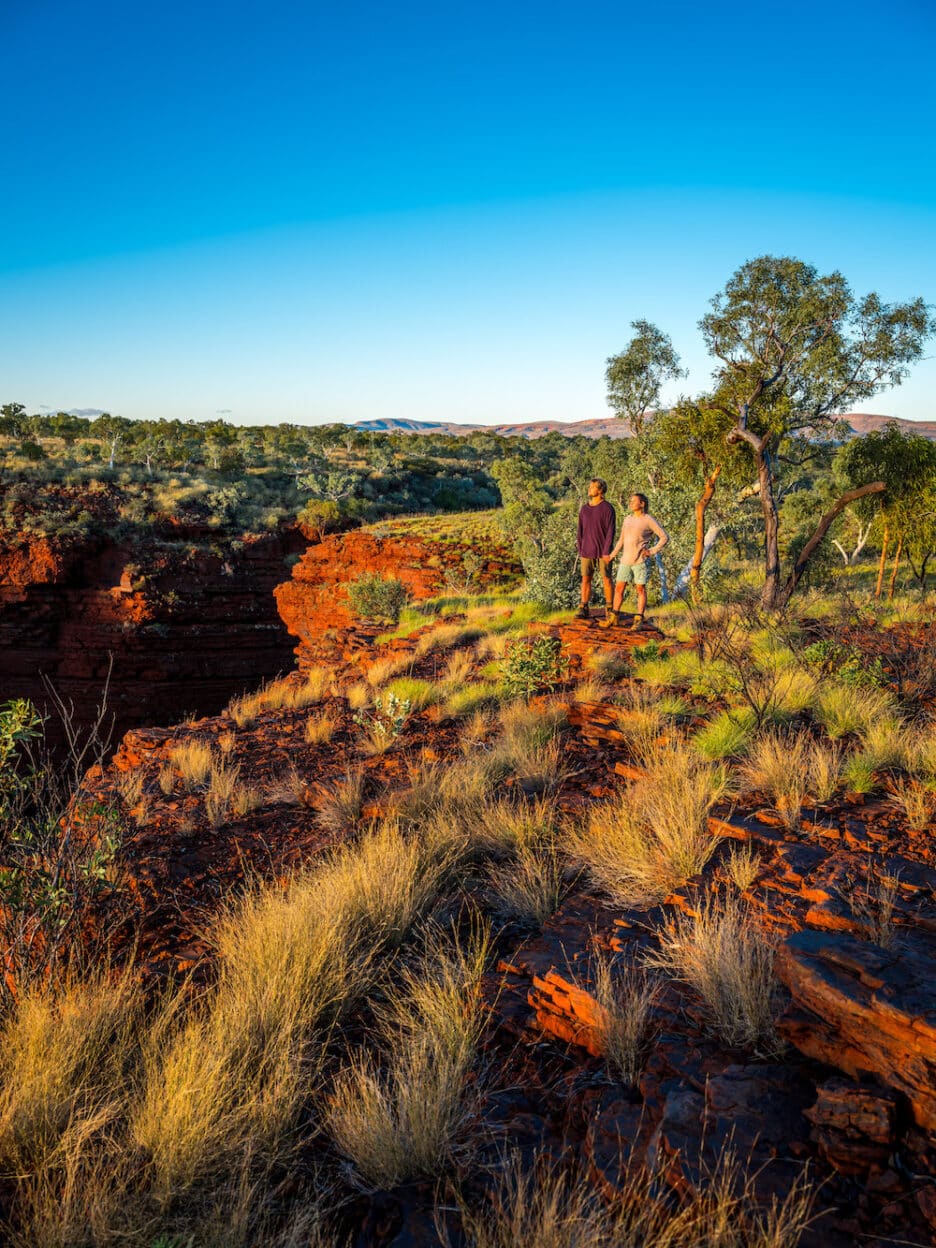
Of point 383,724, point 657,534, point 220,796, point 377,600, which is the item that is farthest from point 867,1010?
point 377,600

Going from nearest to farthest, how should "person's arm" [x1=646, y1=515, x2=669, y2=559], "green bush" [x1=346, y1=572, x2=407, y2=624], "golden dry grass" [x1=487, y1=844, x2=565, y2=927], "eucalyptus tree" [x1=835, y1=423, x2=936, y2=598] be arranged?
"golden dry grass" [x1=487, y1=844, x2=565, y2=927]
"person's arm" [x1=646, y1=515, x2=669, y2=559]
"green bush" [x1=346, y1=572, x2=407, y2=624]
"eucalyptus tree" [x1=835, y1=423, x2=936, y2=598]

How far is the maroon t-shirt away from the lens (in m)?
9.17

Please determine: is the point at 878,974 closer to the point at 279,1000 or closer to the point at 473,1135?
the point at 473,1135

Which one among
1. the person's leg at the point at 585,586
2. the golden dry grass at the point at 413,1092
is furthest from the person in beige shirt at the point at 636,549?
the golden dry grass at the point at 413,1092

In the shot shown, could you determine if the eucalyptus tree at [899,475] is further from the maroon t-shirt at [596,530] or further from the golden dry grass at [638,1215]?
the golden dry grass at [638,1215]

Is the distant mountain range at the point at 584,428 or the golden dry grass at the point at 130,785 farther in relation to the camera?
the distant mountain range at the point at 584,428

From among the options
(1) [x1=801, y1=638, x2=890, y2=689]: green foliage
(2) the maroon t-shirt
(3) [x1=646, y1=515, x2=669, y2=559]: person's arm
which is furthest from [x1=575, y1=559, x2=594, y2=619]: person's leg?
(1) [x1=801, y1=638, x2=890, y2=689]: green foliage

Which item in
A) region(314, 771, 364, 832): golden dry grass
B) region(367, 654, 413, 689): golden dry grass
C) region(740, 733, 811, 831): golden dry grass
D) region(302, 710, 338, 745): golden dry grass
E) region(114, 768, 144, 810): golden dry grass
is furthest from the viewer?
region(367, 654, 413, 689): golden dry grass

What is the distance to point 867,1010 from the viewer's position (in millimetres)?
2033

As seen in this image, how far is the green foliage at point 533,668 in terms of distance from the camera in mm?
7566

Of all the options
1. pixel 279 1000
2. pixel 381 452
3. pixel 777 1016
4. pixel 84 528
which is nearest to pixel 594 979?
pixel 777 1016

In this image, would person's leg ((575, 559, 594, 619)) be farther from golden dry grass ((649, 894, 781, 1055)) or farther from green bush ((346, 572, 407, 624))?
green bush ((346, 572, 407, 624))

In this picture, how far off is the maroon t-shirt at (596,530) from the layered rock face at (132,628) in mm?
16842

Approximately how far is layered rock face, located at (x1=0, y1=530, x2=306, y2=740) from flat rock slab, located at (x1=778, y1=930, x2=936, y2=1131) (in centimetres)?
2255
